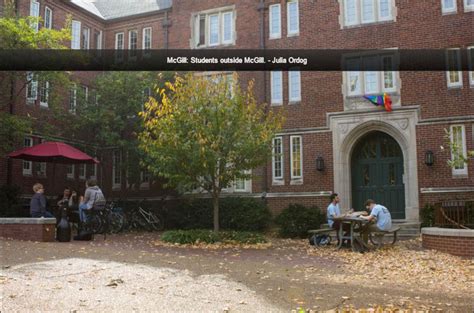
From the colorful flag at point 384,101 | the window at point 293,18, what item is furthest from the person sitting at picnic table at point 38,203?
the colorful flag at point 384,101

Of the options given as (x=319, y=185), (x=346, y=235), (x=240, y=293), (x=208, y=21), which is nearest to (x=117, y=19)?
(x=208, y=21)

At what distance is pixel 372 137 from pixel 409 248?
22.3 feet

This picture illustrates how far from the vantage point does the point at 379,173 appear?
17984 mm

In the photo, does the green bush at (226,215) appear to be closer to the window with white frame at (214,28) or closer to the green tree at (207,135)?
the green tree at (207,135)

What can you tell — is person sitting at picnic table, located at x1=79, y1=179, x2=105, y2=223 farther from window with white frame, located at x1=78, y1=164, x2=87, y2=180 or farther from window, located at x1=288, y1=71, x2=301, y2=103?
window with white frame, located at x1=78, y1=164, x2=87, y2=180

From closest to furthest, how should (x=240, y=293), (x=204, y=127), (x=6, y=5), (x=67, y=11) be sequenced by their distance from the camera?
(x=240, y=293) → (x=204, y=127) → (x=6, y=5) → (x=67, y=11)

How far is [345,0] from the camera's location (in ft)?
60.6

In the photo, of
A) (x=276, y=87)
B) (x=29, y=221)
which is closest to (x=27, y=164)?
(x=29, y=221)

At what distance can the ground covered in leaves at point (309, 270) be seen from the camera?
5766mm

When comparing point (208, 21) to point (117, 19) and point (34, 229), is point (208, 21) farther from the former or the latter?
point (34, 229)

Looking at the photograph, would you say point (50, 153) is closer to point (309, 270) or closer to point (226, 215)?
point (226, 215)

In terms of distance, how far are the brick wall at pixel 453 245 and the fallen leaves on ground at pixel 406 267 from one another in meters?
0.18

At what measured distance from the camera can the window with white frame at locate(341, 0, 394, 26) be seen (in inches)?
699

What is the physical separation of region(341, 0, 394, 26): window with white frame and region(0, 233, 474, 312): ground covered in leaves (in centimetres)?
863
